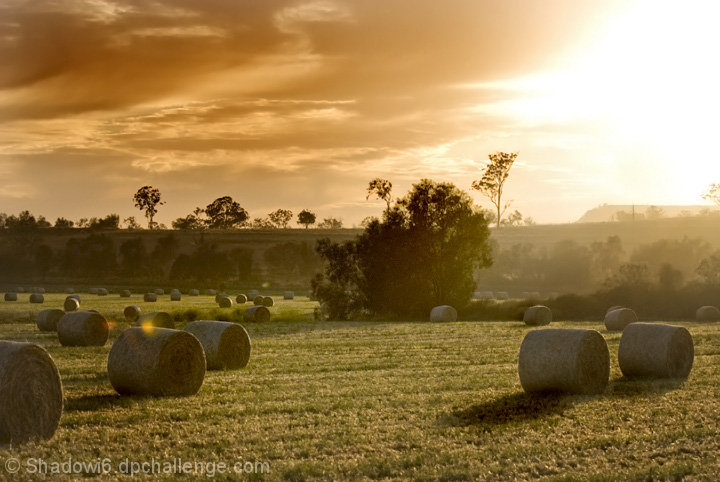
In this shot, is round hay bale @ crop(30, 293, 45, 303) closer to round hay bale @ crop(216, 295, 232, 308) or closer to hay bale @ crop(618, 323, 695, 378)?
round hay bale @ crop(216, 295, 232, 308)

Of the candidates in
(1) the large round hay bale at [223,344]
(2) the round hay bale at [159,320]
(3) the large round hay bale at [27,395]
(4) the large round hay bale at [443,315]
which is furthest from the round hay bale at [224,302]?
(3) the large round hay bale at [27,395]

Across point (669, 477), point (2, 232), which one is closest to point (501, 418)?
point (669, 477)

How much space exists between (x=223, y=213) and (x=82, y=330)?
137m

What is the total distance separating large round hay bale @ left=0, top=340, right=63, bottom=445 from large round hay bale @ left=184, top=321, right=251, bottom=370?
8.06 m

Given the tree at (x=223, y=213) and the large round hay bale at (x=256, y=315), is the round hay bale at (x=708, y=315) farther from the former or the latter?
the tree at (x=223, y=213)

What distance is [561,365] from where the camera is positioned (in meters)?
17.2

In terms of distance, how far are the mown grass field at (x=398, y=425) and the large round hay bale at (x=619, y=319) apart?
1478 centimetres

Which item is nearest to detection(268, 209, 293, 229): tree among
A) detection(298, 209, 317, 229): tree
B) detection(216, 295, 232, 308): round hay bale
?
detection(298, 209, 317, 229): tree

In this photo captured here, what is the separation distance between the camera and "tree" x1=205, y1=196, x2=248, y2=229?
163 meters

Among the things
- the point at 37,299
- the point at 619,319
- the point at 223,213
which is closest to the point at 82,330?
the point at 619,319

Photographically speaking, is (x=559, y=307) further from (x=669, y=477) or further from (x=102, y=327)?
(x=669, y=477)

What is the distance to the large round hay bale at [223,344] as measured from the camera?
21562 millimetres

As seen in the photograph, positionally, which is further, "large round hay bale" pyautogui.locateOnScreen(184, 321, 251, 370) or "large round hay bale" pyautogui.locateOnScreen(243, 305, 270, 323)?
"large round hay bale" pyautogui.locateOnScreen(243, 305, 270, 323)

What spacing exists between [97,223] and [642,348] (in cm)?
14562
